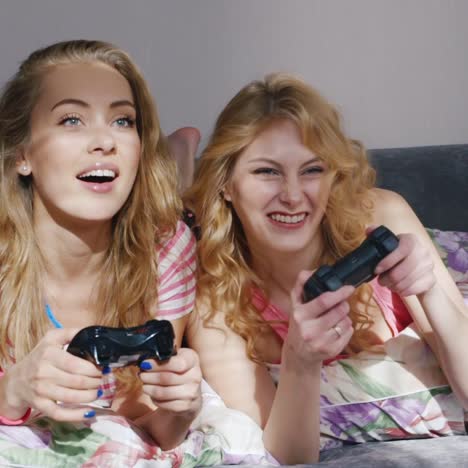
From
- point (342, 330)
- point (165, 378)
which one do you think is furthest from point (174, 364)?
point (342, 330)

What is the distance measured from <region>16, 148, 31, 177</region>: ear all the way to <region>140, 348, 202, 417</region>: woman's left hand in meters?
0.46

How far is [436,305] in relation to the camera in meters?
1.50

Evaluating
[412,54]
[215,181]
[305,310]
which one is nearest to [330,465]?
[305,310]

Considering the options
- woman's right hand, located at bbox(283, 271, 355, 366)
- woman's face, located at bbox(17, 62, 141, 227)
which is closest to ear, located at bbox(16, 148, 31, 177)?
woman's face, located at bbox(17, 62, 141, 227)

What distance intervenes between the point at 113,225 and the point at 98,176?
151 millimetres

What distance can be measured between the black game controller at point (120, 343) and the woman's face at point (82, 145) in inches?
12.3

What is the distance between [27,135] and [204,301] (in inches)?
16.8

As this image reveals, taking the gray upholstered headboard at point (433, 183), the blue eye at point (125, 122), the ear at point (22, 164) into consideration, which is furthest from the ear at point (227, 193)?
the gray upholstered headboard at point (433, 183)

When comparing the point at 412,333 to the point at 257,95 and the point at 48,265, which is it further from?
the point at 48,265

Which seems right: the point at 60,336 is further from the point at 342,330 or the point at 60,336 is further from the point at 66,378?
the point at 342,330

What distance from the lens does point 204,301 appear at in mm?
1697

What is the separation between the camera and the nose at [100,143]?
150cm

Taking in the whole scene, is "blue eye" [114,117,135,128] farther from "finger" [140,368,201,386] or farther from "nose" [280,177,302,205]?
"finger" [140,368,201,386]

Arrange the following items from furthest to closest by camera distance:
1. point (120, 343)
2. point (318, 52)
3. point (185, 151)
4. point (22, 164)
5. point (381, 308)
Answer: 1. point (318, 52)
2. point (185, 151)
3. point (381, 308)
4. point (22, 164)
5. point (120, 343)
